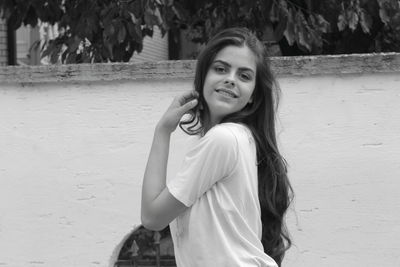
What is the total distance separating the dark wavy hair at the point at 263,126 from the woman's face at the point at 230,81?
0.02 meters

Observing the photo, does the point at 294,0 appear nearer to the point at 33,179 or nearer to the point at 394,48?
the point at 394,48

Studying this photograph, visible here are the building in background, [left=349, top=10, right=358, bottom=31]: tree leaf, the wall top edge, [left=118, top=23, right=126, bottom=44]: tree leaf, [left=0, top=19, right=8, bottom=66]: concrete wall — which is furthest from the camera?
[left=0, top=19, right=8, bottom=66]: concrete wall

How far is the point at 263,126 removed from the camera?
2.03m

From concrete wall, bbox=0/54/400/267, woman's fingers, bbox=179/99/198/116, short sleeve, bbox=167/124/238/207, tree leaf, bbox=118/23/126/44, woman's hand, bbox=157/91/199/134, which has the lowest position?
concrete wall, bbox=0/54/400/267

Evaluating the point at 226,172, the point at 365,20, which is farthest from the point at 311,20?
the point at 226,172

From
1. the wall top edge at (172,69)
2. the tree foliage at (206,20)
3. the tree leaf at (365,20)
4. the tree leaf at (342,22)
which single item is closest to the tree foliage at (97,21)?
the tree foliage at (206,20)

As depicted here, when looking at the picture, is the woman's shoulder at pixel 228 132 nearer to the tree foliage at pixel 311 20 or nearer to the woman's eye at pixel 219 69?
the woman's eye at pixel 219 69

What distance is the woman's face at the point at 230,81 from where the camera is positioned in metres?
1.99

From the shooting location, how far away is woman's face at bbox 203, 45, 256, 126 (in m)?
1.99

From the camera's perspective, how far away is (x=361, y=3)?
15.9 feet

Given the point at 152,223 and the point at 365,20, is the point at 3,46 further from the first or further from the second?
the point at 152,223

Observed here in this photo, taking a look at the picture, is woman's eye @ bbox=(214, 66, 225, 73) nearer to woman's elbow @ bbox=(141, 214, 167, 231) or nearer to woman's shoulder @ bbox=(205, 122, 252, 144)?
woman's shoulder @ bbox=(205, 122, 252, 144)

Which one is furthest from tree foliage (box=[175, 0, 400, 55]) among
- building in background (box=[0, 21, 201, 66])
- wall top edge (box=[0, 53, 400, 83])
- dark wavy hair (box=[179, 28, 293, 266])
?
dark wavy hair (box=[179, 28, 293, 266])

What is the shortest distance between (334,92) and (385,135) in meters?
0.34
